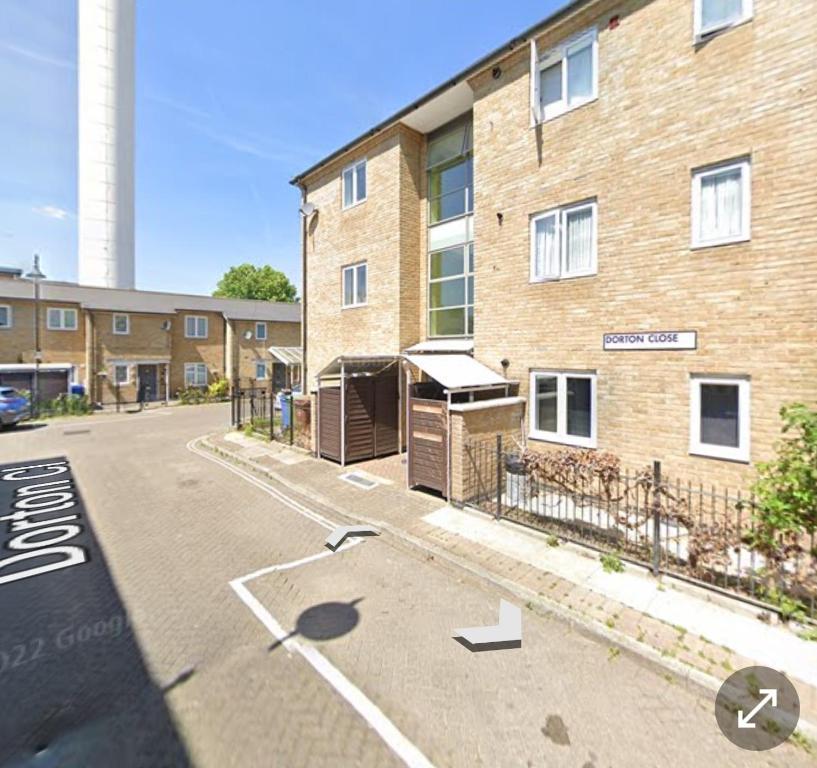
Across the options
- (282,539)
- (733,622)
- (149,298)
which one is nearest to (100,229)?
(149,298)

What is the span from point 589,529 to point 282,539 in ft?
17.0

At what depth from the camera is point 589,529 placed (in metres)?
7.05

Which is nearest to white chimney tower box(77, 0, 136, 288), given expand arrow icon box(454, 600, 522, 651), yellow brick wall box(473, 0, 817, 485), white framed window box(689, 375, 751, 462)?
yellow brick wall box(473, 0, 817, 485)

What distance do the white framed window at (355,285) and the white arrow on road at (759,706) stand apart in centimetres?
1232

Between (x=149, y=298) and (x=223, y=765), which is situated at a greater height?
(x=149, y=298)

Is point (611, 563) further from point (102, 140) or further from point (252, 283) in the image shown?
point (252, 283)

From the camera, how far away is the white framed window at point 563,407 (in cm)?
868

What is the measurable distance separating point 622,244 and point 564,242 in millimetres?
1243

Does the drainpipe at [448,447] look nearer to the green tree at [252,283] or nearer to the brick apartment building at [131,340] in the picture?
the brick apartment building at [131,340]

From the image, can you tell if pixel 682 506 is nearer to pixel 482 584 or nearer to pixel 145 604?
pixel 482 584

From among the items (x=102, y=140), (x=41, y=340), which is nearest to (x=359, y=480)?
(x=41, y=340)

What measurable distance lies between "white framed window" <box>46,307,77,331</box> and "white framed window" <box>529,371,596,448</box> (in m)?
29.7

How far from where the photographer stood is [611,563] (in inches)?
234

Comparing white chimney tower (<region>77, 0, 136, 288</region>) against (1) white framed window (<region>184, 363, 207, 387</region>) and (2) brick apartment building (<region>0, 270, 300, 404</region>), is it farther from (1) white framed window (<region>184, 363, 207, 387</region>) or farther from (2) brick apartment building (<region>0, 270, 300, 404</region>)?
(1) white framed window (<region>184, 363, 207, 387</region>)
